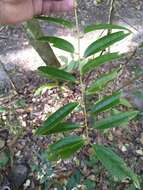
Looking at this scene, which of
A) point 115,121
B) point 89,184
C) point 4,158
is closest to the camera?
point 115,121

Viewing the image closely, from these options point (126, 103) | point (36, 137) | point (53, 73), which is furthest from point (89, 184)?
point (53, 73)

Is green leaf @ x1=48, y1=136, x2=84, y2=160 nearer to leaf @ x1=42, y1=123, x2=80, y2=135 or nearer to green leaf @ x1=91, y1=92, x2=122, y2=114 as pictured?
leaf @ x1=42, y1=123, x2=80, y2=135

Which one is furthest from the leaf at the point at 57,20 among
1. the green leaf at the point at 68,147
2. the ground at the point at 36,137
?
the ground at the point at 36,137

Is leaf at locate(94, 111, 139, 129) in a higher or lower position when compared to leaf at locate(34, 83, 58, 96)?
lower

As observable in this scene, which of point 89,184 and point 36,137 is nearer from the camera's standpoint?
point 89,184

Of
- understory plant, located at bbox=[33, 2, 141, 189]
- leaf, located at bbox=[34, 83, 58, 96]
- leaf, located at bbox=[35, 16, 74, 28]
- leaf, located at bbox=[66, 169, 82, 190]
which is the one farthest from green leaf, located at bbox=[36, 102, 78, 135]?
leaf, located at bbox=[34, 83, 58, 96]

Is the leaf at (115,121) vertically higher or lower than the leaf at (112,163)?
higher

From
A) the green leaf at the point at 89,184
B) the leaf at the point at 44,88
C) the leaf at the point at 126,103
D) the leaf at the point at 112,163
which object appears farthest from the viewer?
the leaf at the point at 44,88

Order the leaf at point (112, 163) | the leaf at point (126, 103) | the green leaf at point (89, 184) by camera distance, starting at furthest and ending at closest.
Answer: the leaf at point (126, 103), the green leaf at point (89, 184), the leaf at point (112, 163)

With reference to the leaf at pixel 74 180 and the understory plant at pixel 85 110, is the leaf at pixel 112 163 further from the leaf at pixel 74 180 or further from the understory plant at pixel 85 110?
the leaf at pixel 74 180

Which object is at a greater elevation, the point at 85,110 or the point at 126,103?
the point at 126,103

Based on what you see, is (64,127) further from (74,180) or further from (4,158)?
(4,158)

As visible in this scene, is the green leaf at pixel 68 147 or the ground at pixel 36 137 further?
the ground at pixel 36 137
